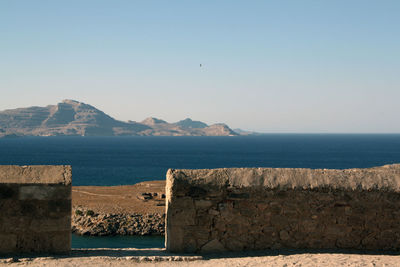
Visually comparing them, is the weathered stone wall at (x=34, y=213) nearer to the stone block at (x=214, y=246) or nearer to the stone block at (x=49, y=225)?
the stone block at (x=49, y=225)

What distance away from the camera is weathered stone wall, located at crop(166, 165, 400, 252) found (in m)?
6.80

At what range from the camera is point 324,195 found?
6.89m

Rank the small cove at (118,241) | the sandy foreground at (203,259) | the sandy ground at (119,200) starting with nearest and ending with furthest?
the sandy foreground at (203,259) < the small cove at (118,241) < the sandy ground at (119,200)

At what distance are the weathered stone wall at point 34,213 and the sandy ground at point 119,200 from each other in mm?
26112

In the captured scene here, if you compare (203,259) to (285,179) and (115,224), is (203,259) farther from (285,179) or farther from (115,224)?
(115,224)

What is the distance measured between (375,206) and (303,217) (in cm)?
120

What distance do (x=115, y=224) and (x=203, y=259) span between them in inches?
950

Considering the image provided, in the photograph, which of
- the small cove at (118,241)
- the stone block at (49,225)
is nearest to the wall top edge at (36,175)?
the stone block at (49,225)

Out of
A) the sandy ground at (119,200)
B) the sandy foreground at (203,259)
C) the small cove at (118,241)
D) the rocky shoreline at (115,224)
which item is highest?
the sandy foreground at (203,259)

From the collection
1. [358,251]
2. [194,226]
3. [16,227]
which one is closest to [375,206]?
[358,251]

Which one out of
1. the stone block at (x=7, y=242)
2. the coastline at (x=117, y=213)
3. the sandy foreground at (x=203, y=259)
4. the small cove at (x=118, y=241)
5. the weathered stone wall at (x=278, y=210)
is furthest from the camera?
the coastline at (x=117, y=213)

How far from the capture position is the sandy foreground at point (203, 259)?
20.0 feet

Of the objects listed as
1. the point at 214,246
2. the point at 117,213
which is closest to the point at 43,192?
the point at 214,246

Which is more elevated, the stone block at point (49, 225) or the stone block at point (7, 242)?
the stone block at point (49, 225)
